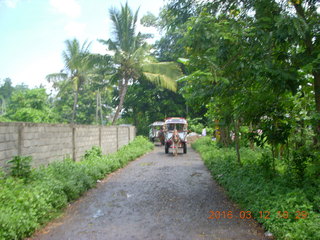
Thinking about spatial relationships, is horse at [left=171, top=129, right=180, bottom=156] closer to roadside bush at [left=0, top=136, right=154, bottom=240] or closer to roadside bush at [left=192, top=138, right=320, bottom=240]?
roadside bush at [left=0, top=136, right=154, bottom=240]

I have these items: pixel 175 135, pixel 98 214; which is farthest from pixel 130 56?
pixel 98 214

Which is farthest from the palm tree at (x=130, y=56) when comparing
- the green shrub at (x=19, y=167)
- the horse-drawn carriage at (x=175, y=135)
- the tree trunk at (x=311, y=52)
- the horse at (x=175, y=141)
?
the tree trunk at (x=311, y=52)

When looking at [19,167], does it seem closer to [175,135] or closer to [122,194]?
[122,194]

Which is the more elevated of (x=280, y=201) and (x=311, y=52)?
(x=311, y=52)

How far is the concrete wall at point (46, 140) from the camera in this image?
6.04 meters

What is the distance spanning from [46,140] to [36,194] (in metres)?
3.29

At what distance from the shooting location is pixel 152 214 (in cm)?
510

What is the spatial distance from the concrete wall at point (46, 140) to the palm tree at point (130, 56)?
7061 millimetres

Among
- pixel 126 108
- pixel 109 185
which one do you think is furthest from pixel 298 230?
pixel 126 108

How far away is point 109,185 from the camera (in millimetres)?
7742

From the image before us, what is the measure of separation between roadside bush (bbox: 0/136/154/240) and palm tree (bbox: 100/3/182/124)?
1198cm

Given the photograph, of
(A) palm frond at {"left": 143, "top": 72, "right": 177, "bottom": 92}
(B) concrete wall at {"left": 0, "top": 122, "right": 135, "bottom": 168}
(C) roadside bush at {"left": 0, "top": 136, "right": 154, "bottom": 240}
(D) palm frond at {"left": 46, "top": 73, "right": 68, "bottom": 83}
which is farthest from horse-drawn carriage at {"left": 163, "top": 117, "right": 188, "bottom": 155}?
(D) palm frond at {"left": 46, "top": 73, "right": 68, "bottom": 83}

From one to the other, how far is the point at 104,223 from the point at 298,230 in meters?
2.87

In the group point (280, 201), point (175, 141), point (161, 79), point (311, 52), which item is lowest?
point (280, 201)
